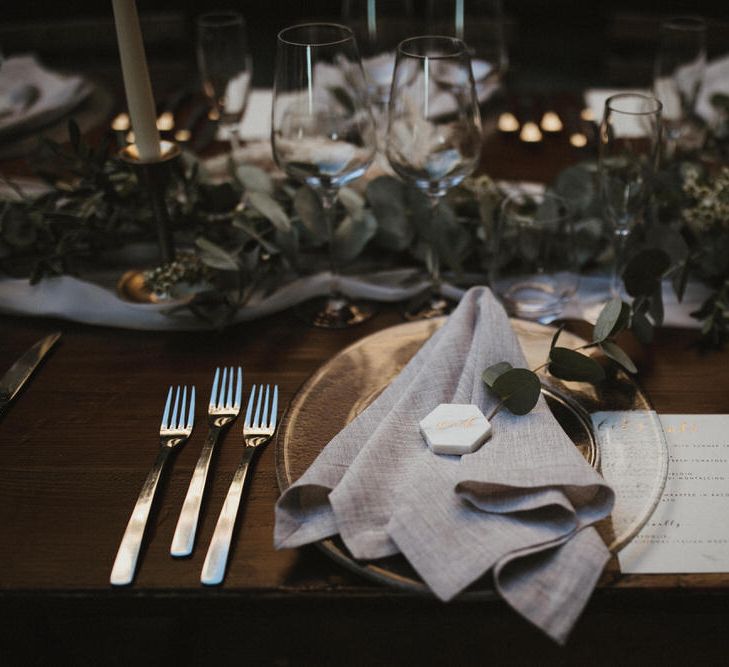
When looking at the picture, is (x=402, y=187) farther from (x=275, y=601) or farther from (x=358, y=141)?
(x=275, y=601)

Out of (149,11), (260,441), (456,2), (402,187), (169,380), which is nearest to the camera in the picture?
(260,441)

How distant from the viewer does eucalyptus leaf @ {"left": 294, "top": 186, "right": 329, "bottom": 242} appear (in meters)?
0.96

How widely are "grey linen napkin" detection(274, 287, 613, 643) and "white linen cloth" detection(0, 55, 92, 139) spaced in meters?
1.02

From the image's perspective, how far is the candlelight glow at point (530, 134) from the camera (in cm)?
135

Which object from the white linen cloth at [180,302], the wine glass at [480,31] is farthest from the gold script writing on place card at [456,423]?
the wine glass at [480,31]

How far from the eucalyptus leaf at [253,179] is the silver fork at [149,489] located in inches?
14.0

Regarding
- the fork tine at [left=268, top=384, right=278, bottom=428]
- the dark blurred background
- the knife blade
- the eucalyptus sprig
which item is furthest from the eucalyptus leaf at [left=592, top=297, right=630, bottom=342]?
the dark blurred background

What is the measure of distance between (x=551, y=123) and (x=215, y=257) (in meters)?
0.78

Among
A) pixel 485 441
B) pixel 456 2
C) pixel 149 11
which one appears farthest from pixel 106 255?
pixel 149 11

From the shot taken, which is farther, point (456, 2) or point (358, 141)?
point (456, 2)

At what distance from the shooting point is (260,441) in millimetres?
715

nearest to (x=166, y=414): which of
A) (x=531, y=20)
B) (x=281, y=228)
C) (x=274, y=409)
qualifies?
(x=274, y=409)

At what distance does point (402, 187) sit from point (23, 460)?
57cm

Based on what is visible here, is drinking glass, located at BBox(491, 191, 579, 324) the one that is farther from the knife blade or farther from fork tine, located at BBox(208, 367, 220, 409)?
the knife blade
